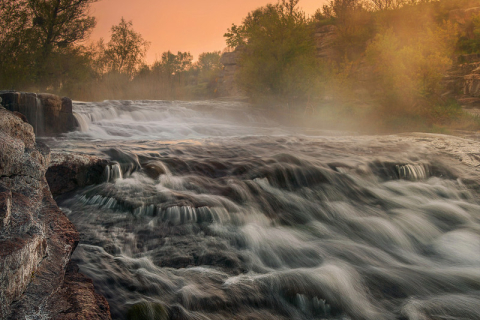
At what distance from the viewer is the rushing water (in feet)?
9.10

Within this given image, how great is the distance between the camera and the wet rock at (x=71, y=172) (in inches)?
177

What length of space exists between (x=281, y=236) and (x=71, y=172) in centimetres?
334

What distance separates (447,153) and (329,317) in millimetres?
8556

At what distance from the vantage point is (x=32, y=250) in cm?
169

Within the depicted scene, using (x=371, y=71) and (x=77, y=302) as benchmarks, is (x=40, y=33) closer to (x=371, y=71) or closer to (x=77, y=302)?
(x=77, y=302)

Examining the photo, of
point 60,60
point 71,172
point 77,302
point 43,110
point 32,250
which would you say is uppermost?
point 60,60

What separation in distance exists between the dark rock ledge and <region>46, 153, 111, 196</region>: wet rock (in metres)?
1.98

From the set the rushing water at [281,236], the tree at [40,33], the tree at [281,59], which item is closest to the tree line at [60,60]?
the tree at [40,33]

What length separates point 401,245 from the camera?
4.28m

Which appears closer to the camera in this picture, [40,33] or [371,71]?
[40,33]

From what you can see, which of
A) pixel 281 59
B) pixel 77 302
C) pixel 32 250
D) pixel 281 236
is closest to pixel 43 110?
pixel 281 236

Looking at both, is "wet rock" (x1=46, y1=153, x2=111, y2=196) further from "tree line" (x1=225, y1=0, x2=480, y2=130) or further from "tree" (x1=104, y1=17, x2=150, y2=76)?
"tree" (x1=104, y1=17, x2=150, y2=76)

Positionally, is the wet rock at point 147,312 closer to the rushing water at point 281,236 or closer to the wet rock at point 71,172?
the rushing water at point 281,236

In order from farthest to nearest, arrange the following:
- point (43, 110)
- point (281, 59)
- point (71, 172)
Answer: point (281, 59) → point (43, 110) → point (71, 172)
